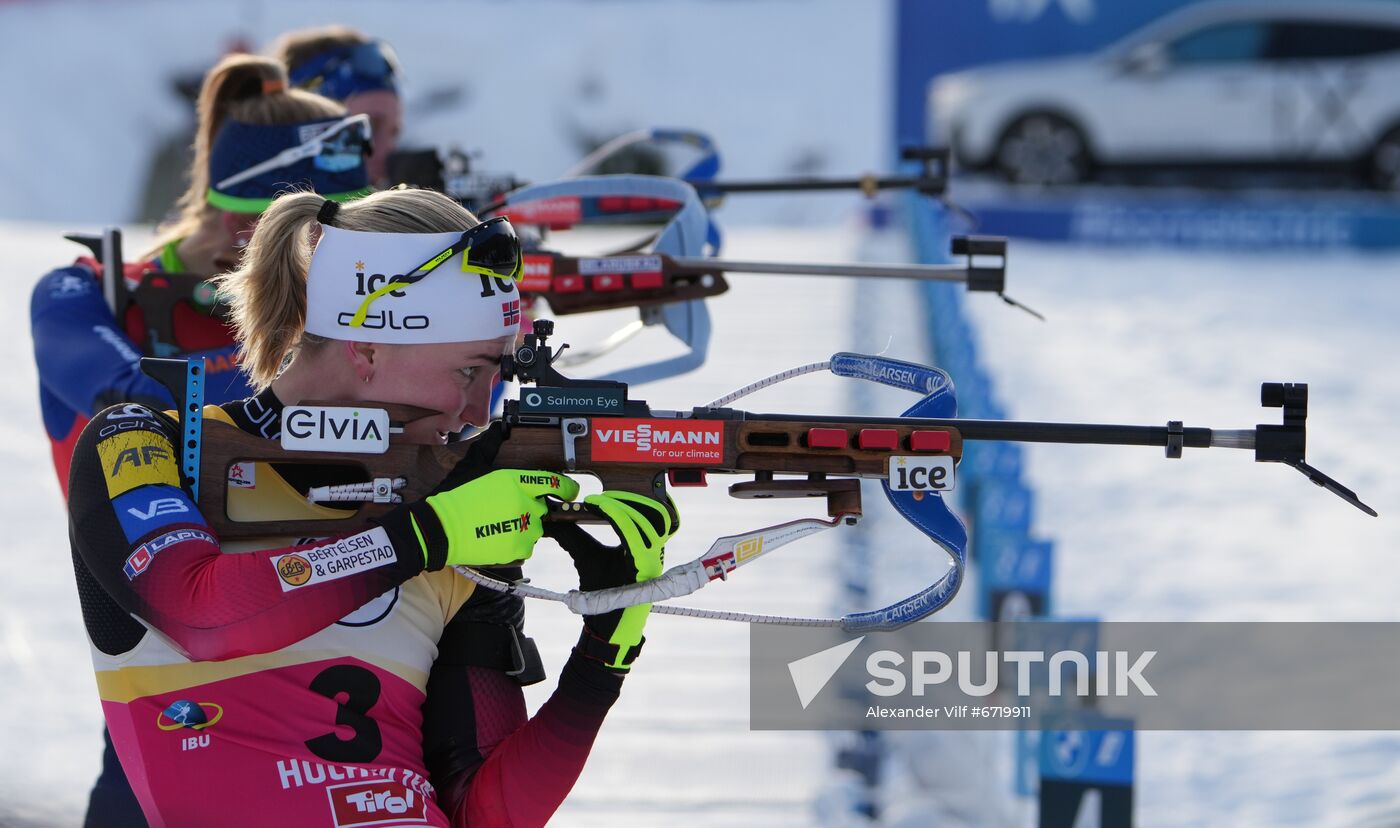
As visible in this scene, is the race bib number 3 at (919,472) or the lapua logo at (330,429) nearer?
the lapua logo at (330,429)

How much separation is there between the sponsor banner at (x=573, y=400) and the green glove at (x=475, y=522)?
116 millimetres

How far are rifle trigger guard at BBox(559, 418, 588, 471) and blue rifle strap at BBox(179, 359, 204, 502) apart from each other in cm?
50

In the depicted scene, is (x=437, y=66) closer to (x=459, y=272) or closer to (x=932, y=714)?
(x=932, y=714)

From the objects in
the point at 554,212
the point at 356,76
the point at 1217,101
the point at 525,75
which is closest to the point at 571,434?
the point at 554,212

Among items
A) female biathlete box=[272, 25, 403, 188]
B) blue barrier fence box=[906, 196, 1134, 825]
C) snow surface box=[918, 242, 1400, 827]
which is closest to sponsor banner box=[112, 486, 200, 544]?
blue barrier fence box=[906, 196, 1134, 825]

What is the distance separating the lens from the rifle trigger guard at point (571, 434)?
2.28 metres

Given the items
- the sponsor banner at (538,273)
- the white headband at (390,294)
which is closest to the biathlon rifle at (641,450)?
the white headband at (390,294)

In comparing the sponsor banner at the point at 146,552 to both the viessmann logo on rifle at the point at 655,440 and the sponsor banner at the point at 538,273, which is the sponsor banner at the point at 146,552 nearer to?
the viessmann logo on rifle at the point at 655,440

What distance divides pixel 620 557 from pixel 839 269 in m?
1.61

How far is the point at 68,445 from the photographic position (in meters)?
3.36

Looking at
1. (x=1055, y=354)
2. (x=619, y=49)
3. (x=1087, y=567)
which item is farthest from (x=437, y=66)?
(x=1087, y=567)

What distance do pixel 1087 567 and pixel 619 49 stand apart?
1370cm

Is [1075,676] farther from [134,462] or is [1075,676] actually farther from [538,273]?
[134,462]

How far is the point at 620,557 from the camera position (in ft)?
7.46
